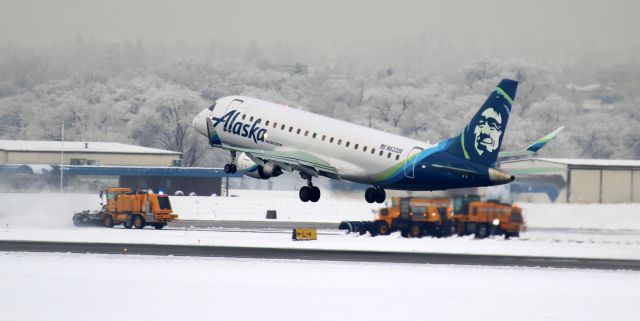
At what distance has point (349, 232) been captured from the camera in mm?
88000

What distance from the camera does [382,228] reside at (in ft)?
282

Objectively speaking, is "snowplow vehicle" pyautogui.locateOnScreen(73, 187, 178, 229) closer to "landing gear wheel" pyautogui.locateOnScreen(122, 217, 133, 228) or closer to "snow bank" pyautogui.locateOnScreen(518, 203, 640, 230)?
"landing gear wheel" pyautogui.locateOnScreen(122, 217, 133, 228)

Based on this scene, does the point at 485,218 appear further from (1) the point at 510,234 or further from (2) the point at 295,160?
(2) the point at 295,160

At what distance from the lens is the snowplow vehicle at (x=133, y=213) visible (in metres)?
96.3

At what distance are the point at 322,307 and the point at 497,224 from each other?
1504 inches

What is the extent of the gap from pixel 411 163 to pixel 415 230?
1150 centimetres

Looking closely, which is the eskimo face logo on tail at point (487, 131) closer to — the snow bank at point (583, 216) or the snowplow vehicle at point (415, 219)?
the snow bank at point (583, 216)

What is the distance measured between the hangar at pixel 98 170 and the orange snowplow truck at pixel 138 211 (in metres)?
28.8

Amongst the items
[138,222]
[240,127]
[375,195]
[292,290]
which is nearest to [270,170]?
[240,127]

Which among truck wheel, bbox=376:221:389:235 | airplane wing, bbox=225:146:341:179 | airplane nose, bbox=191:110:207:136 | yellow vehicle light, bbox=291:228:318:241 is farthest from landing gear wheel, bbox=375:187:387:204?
airplane nose, bbox=191:110:207:136

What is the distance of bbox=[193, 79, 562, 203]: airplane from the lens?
72.2m

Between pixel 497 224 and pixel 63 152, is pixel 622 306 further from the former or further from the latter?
pixel 63 152

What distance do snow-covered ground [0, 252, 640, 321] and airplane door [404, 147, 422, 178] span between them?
13.9m

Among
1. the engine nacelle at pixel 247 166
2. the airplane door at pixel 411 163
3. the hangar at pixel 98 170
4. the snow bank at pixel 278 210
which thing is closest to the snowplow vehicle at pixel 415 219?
the snow bank at pixel 278 210
